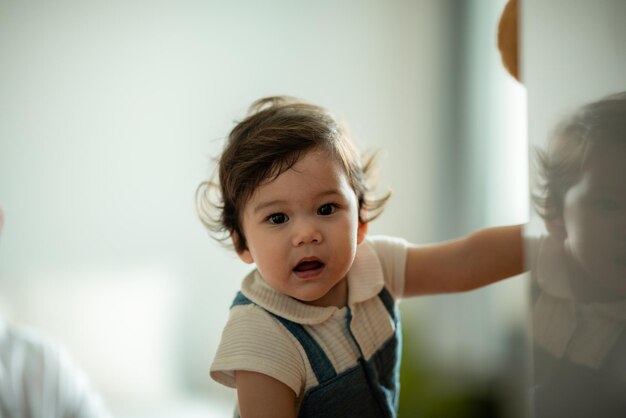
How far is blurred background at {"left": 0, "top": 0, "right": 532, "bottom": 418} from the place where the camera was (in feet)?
4.14

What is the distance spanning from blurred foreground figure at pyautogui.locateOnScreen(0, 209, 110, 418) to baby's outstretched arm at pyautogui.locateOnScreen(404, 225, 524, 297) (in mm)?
442

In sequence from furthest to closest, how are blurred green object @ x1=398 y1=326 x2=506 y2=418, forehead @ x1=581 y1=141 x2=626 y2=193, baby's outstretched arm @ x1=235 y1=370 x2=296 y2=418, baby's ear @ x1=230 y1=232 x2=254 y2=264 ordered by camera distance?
blurred green object @ x1=398 y1=326 x2=506 y2=418 < baby's ear @ x1=230 y1=232 x2=254 y2=264 < baby's outstretched arm @ x1=235 y1=370 x2=296 y2=418 < forehead @ x1=581 y1=141 x2=626 y2=193

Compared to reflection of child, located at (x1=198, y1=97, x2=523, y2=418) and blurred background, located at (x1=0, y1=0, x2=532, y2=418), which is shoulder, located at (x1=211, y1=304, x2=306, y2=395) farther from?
blurred background, located at (x1=0, y1=0, x2=532, y2=418)

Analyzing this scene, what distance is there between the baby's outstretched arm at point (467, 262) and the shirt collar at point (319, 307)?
0.17 ft

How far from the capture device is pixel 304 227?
64 cm

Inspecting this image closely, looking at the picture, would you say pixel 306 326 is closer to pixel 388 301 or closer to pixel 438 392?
pixel 388 301

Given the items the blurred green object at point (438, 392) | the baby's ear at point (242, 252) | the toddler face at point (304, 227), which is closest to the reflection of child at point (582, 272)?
the toddler face at point (304, 227)

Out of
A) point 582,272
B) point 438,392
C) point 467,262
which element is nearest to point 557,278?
point 582,272

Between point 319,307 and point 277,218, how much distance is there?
0.12m

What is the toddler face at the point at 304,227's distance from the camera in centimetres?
65

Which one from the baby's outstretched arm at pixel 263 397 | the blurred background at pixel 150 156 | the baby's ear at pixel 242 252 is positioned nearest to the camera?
the baby's outstretched arm at pixel 263 397

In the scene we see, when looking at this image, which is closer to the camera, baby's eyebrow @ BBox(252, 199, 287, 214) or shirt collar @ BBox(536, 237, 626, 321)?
shirt collar @ BBox(536, 237, 626, 321)

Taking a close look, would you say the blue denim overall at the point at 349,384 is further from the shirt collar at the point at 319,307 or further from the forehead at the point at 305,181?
the forehead at the point at 305,181

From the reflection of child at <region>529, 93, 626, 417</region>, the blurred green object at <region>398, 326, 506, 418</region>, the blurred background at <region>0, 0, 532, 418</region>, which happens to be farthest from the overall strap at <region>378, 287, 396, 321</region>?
the blurred green object at <region>398, 326, 506, 418</region>
